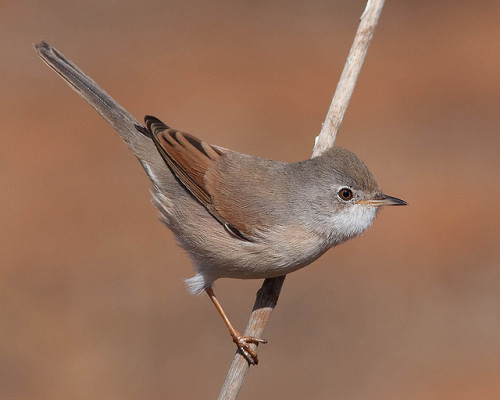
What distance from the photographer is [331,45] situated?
17.4 metres

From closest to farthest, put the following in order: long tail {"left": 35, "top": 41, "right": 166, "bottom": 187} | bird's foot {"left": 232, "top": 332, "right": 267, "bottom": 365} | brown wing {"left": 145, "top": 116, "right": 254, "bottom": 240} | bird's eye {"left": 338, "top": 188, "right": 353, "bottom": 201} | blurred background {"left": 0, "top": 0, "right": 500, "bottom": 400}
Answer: bird's foot {"left": 232, "top": 332, "right": 267, "bottom": 365} → bird's eye {"left": 338, "top": 188, "right": 353, "bottom": 201} → brown wing {"left": 145, "top": 116, "right": 254, "bottom": 240} → long tail {"left": 35, "top": 41, "right": 166, "bottom": 187} → blurred background {"left": 0, "top": 0, "right": 500, "bottom": 400}

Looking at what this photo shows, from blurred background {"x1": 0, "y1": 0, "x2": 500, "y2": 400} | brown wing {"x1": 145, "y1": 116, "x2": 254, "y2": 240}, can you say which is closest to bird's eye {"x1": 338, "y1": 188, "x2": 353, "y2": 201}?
brown wing {"x1": 145, "y1": 116, "x2": 254, "y2": 240}

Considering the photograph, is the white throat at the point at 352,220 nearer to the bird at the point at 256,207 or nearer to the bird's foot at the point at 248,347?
the bird at the point at 256,207

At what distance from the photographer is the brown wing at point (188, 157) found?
5.63m

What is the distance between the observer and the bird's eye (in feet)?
17.3

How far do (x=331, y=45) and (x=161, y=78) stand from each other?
12.9 feet

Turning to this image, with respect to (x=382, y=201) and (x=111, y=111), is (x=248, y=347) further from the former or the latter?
(x=111, y=111)

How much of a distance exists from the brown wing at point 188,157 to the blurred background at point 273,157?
4861 mm

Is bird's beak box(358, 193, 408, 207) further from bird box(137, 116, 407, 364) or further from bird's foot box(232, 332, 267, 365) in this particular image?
bird's foot box(232, 332, 267, 365)

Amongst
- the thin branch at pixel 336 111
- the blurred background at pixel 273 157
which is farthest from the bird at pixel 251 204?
the blurred background at pixel 273 157

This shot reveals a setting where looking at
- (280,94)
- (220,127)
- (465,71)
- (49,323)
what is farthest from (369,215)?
(465,71)

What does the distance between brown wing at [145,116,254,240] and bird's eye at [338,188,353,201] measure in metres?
0.90

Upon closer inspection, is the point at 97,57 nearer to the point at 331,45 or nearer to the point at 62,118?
the point at 62,118

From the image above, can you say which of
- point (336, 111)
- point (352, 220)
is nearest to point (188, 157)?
point (336, 111)
